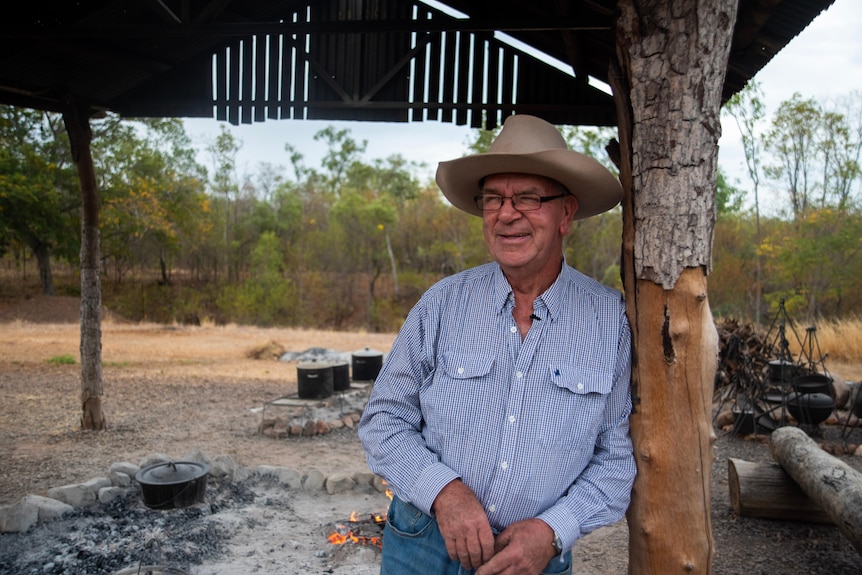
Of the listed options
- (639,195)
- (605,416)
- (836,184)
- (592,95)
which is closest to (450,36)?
(592,95)

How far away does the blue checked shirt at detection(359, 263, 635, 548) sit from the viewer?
6.59 feet

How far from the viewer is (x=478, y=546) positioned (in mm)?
1938

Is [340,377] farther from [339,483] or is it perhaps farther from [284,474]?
[339,483]

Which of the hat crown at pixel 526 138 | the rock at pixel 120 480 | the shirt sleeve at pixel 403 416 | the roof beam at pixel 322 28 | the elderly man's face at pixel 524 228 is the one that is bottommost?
the rock at pixel 120 480

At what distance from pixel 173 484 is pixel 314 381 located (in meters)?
3.81

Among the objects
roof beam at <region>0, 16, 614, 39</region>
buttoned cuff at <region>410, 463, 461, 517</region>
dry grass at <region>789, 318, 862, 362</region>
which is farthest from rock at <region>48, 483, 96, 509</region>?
dry grass at <region>789, 318, 862, 362</region>

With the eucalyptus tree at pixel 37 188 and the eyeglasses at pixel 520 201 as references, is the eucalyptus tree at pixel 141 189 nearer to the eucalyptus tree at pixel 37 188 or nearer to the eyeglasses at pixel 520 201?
the eucalyptus tree at pixel 37 188

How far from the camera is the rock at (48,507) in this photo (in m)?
4.64

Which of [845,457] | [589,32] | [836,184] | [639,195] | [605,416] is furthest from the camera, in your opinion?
[836,184]

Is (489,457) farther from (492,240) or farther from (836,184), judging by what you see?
(836,184)

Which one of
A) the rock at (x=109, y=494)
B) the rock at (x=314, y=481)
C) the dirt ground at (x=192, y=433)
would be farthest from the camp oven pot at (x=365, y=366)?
the rock at (x=109, y=494)

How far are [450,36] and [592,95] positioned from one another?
1.31m

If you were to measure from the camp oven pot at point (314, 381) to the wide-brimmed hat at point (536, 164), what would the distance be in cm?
655

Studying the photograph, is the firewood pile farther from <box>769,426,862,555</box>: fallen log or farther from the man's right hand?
the man's right hand
